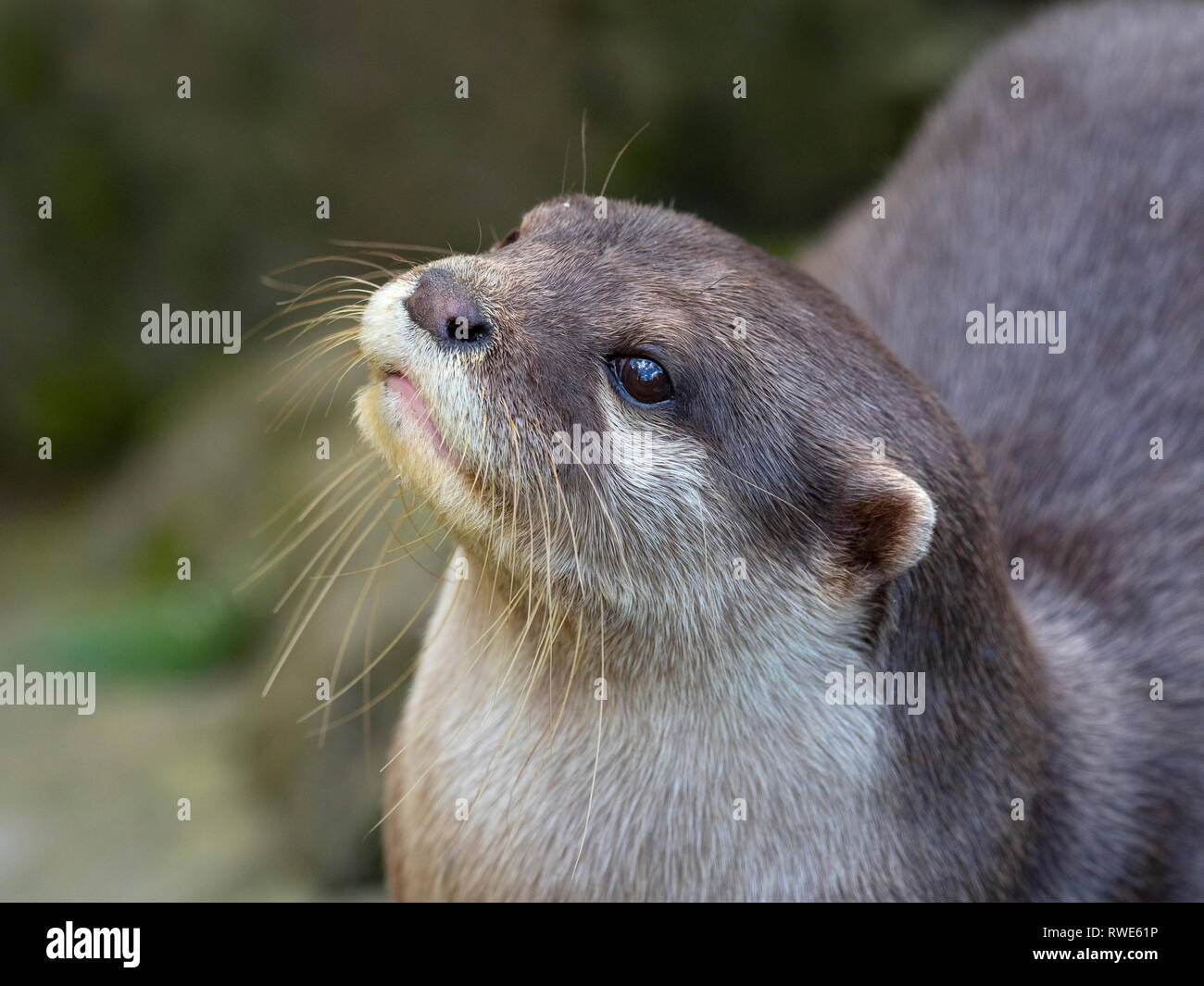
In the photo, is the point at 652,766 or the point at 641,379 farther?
the point at 652,766

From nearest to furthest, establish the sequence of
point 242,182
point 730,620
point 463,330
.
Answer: point 463,330 < point 730,620 < point 242,182

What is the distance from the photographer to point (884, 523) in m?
1.86

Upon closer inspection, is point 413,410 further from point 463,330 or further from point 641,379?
point 641,379

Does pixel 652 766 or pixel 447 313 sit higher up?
pixel 447 313

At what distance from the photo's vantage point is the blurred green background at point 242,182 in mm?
5238

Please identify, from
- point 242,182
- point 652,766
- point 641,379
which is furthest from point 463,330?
point 242,182

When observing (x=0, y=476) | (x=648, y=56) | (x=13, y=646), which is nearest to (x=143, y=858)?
(x=13, y=646)

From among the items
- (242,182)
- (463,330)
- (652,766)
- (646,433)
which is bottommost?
(652,766)

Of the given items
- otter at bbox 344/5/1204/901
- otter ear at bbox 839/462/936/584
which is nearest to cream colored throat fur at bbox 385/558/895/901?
otter at bbox 344/5/1204/901

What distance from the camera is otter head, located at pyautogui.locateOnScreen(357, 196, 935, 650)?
1.81m

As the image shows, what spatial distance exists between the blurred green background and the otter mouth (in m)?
3.12

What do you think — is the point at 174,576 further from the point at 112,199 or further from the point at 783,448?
the point at 783,448

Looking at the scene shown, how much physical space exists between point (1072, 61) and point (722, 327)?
6.56 ft

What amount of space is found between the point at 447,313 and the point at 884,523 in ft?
2.20
